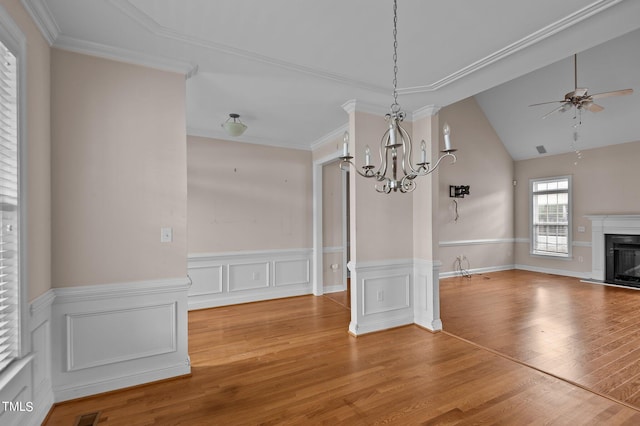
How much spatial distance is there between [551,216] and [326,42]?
24.5 feet

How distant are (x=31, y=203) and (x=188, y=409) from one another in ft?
5.79

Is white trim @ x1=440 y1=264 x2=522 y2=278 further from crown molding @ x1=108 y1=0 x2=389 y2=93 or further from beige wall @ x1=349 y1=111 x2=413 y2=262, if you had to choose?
crown molding @ x1=108 y1=0 x2=389 y2=93

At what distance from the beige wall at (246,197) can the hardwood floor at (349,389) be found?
66.2 inches

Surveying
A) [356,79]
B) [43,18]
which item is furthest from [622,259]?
[43,18]

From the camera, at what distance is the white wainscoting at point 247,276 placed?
15.2ft

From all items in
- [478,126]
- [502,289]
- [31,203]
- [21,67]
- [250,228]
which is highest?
[478,126]

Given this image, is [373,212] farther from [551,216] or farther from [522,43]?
[551,216]

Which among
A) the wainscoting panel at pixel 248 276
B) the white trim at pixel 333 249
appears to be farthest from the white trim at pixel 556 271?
the wainscoting panel at pixel 248 276

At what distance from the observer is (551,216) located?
7312 millimetres

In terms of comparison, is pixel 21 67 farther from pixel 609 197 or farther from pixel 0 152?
pixel 609 197

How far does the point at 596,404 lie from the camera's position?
2.24m

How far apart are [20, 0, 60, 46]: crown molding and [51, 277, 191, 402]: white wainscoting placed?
1840 mm

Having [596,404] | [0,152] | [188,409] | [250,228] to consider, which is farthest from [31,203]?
[596,404]

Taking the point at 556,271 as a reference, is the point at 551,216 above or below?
above
